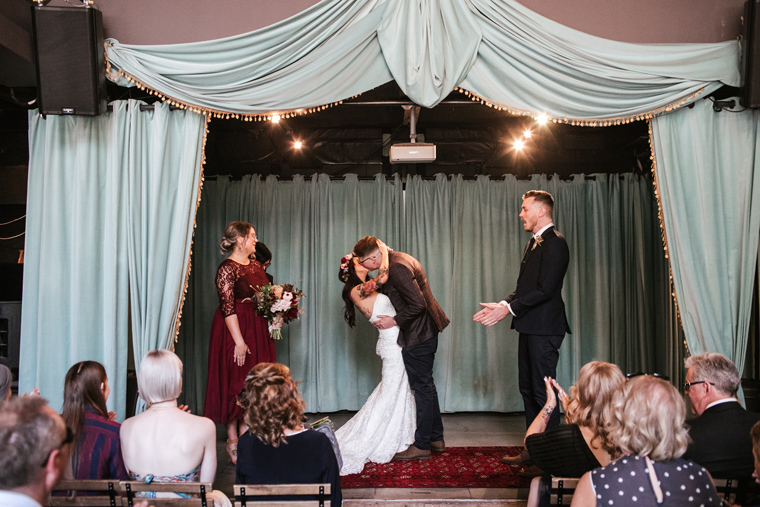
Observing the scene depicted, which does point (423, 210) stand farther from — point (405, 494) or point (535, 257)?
point (405, 494)

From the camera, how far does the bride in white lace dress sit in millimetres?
4422

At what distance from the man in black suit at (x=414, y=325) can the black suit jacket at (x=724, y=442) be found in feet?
6.90

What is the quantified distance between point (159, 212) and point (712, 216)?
3.58 m

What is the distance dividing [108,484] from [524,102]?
310 centimetres

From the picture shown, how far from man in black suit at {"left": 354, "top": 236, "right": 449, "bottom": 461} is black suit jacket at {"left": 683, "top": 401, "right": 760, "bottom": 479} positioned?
210 centimetres

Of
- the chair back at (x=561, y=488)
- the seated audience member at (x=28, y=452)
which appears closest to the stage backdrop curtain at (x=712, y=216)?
the chair back at (x=561, y=488)

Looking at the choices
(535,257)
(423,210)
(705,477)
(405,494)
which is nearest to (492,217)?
(423,210)

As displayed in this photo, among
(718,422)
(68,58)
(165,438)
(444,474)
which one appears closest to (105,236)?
(68,58)

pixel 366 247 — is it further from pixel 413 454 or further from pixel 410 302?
pixel 413 454

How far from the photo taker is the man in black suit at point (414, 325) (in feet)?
14.4

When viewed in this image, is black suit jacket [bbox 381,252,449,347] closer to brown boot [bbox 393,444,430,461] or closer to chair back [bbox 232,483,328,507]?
brown boot [bbox 393,444,430,461]

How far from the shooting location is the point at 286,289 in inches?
179

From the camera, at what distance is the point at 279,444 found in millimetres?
2441

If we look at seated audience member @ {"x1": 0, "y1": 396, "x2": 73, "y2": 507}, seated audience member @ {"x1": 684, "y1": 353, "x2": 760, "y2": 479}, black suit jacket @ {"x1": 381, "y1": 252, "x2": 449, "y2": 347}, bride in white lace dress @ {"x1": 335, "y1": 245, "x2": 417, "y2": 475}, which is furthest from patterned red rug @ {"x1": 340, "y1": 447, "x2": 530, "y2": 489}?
seated audience member @ {"x1": 0, "y1": 396, "x2": 73, "y2": 507}
